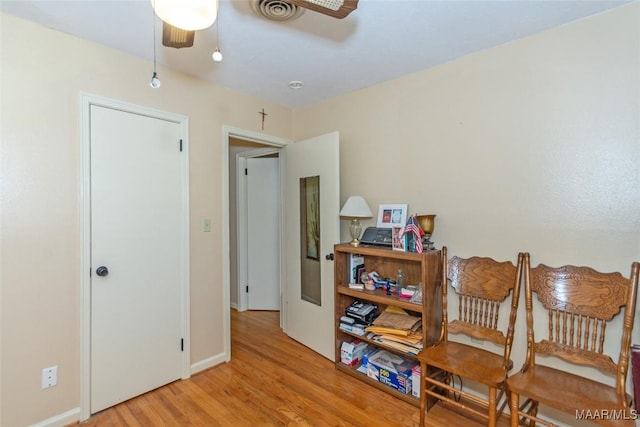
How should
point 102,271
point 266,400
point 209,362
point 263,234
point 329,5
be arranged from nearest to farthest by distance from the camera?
point 329,5 < point 102,271 < point 266,400 < point 209,362 < point 263,234

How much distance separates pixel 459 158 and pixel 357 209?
0.85 metres

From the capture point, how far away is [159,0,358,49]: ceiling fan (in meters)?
1.27

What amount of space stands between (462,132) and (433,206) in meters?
0.56

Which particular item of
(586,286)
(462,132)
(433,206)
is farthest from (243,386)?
(462,132)

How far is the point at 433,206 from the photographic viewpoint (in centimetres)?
232

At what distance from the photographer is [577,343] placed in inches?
66.1

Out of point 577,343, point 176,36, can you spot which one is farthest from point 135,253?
point 577,343

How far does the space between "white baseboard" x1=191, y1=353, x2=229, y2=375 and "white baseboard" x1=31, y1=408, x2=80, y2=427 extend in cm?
75

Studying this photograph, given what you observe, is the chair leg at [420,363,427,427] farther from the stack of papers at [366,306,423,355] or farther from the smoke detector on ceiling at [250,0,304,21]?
the smoke detector on ceiling at [250,0,304,21]

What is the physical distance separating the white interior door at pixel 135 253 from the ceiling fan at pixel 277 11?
1021 mm

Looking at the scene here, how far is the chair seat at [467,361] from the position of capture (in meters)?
1.64

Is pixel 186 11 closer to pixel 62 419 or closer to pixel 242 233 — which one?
pixel 62 419

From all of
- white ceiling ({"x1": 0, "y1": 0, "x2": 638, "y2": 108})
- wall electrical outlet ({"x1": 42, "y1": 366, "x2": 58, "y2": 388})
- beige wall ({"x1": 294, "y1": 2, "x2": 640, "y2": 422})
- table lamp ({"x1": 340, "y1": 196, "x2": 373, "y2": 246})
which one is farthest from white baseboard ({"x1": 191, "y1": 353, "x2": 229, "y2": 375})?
white ceiling ({"x1": 0, "y1": 0, "x2": 638, "y2": 108})

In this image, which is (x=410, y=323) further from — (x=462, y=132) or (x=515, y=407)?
(x=462, y=132)
